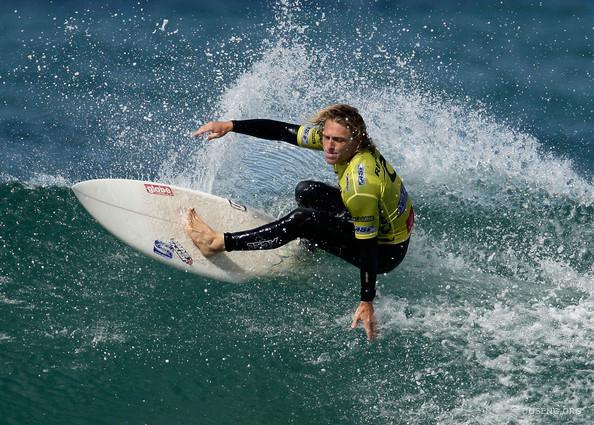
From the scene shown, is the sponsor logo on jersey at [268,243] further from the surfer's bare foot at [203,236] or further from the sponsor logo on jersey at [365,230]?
the sponsor logo on jersey at [365,230]

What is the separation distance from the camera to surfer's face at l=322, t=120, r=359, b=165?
6.90 metres

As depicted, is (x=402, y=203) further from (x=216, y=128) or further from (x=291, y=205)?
(x=291, y=205)

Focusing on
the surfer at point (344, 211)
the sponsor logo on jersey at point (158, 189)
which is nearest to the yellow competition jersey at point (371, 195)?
the surfer at point (344, 211)

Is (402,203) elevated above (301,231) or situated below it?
above

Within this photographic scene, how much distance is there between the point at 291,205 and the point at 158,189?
161 centimetres

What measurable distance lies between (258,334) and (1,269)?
2.41 m

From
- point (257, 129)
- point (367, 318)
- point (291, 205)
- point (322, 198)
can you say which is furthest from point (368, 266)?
point (291, 205)

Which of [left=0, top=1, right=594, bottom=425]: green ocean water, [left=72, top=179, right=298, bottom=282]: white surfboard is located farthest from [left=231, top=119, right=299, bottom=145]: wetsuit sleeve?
[left=0, top=1, right=594, bottom=425]: green ocean water

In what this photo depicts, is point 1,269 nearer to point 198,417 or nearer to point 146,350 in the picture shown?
point 146,350

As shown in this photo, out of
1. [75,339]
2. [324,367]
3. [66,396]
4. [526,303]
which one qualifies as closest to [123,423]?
[66,396]

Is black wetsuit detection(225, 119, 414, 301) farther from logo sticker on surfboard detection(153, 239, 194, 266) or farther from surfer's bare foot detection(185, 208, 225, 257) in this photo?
logo sticker on surfboard detection(153, 239, 194, 266)

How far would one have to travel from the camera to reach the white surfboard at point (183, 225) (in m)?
8.05

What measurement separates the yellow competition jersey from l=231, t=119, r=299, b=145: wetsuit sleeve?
2.31 feet

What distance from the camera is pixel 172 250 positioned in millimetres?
8086
